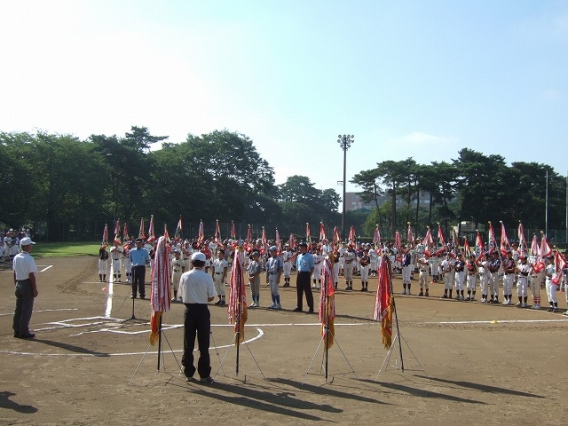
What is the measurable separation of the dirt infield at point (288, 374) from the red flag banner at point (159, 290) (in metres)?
0.86

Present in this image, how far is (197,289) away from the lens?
32.2ft

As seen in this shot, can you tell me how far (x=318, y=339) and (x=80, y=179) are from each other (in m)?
55.1

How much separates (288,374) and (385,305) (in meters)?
2.37

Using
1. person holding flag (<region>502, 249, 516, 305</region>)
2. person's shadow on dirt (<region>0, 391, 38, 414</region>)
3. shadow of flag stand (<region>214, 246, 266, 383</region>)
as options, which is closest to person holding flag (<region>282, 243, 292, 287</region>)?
person holding flag (<region>502, 249, 516, 305</region>)

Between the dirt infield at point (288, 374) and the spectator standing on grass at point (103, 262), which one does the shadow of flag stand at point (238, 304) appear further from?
the spectator standing on grass at point (103, 262)

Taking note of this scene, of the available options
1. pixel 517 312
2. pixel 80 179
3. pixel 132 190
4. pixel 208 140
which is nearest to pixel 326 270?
pixel 517 312

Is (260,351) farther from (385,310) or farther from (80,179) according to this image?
(80,179)

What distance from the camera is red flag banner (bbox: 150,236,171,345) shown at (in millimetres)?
10250

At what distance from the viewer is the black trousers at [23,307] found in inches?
520

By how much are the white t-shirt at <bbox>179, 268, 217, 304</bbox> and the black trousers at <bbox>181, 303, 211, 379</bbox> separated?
125mm

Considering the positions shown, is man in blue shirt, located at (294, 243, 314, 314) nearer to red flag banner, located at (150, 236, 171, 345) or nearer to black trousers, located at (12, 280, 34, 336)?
black trousers, located at (12, 280, 34, 336)

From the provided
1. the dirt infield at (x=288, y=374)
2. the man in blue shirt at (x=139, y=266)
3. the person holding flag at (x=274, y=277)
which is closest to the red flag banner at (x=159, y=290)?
the dirt infield at (x=288, y=374)

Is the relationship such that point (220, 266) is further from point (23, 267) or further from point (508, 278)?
point (508, 278)

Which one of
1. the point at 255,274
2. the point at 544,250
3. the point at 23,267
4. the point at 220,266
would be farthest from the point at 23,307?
the point at 544,250
